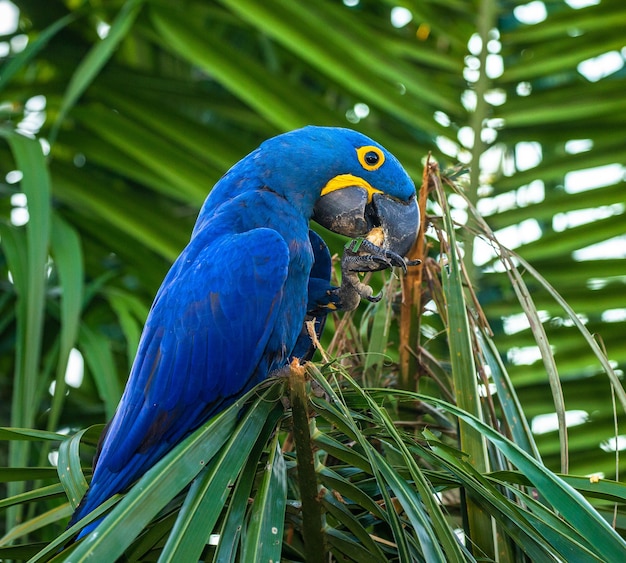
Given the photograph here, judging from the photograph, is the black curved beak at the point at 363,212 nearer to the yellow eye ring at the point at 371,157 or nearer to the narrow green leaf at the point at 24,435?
the yellow eye ring at the point at 371,157

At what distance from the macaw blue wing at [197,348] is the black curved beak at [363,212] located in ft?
0.75

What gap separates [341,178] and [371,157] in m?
0.08

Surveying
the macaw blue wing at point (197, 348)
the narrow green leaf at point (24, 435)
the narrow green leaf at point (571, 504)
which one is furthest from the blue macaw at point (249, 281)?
the narrow green leaf at point (571, 504)

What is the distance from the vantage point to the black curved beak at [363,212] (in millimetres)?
1722

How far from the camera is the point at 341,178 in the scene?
1772 millimetres

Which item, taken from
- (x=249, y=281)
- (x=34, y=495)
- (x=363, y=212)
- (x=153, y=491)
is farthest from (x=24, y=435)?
(x=363, y=212)

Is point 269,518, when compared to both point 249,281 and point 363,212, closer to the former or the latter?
point 249,281

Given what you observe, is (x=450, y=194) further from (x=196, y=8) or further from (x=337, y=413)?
(x=337, y=413)

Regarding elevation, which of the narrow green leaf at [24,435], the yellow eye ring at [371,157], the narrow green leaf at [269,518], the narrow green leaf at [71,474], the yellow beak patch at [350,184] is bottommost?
the narrow green leaf at [269,518]

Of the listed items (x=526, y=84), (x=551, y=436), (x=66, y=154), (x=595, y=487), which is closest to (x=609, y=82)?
(x=526, y=84)

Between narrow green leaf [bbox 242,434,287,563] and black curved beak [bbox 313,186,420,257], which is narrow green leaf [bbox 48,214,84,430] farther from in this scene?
narrow green leaf [bbox 242,434,287,563]

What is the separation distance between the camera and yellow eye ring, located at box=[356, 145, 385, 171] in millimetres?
1768

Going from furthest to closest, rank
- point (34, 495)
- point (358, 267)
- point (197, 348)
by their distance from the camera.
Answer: point (358, 267) < point (197, 348) < point (34, 495)

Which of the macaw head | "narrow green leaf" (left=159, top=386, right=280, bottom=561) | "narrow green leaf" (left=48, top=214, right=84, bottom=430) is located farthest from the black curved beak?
"narrow green leaf" (left=159, top=386, right=280, bottom=561)
